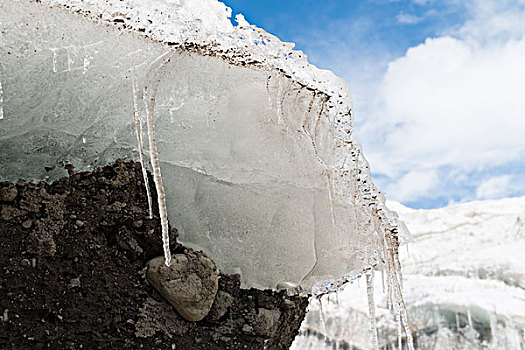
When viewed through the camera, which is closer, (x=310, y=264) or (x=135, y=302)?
(x=135, y=302)

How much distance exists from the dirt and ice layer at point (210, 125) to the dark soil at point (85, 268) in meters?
0.08

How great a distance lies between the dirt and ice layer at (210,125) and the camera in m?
1.13

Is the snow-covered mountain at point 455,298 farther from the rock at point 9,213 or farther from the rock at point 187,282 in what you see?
the rock at point 9,213

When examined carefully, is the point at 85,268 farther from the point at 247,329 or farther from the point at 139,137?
the point at 247,329

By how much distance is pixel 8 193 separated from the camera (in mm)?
1181

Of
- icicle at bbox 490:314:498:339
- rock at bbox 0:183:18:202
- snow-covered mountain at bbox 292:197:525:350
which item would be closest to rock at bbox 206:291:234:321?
rock at bbox 0:183:18:202

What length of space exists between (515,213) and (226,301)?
18.4 ft

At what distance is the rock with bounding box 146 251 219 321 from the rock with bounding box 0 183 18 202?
38 centimetres

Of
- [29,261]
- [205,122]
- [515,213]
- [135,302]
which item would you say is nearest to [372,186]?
[205,122]

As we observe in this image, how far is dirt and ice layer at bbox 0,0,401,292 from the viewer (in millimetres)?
1132

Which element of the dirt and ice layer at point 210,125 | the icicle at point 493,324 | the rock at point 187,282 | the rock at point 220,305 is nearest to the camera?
the dirt and ice layer at point 210,125

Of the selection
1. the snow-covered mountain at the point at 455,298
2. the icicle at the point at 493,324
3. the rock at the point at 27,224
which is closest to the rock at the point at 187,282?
the rock at the point at 27,224

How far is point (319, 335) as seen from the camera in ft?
16.3

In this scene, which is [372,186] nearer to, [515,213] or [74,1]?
[74,1]
